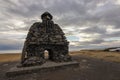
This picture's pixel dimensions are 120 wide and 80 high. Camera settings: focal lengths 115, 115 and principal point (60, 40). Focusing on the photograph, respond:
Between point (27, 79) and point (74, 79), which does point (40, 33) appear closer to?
point (27, 79)

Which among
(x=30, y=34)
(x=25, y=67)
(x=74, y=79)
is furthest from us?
(x=30, y=34)

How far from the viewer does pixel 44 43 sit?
13.1 m

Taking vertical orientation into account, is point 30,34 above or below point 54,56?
above

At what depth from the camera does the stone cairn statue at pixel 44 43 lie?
489 inches

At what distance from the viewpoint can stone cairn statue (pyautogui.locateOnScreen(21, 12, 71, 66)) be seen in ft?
40.8

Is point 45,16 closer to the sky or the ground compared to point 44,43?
closer to the sky

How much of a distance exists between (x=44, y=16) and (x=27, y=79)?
7.51m

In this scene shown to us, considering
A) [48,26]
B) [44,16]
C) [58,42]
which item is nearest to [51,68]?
[58,42]

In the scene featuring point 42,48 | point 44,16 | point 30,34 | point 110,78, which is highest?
point 44,16

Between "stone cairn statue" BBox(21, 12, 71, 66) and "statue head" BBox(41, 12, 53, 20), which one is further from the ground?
"statue head" BBox(41, 12, 53, 20)

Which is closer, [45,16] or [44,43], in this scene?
[44,43]

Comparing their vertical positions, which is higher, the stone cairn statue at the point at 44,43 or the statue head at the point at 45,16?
the statue head at the point at 45,16

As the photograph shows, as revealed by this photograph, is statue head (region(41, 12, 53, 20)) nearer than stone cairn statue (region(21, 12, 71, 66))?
No

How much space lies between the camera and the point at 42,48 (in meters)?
13.1
